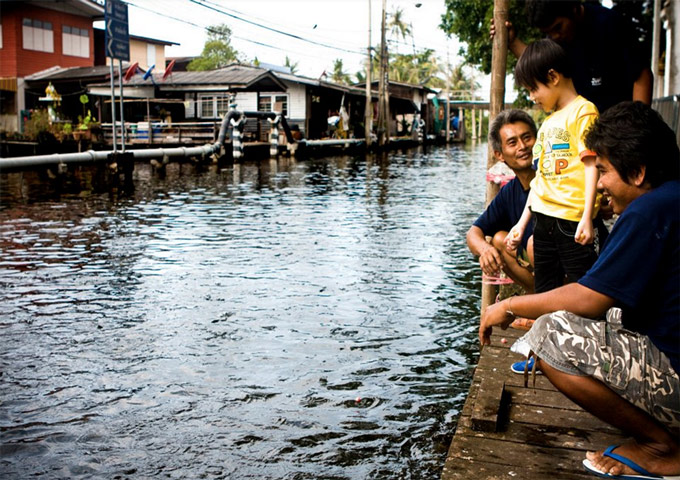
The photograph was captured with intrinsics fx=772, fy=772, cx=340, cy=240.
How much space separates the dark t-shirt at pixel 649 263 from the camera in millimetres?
2457

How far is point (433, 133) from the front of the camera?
61469 mm

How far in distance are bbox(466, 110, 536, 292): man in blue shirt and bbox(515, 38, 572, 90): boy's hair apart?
581mm

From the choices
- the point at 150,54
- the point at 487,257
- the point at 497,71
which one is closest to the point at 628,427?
the point at 487,257

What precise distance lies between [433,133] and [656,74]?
45.5 m

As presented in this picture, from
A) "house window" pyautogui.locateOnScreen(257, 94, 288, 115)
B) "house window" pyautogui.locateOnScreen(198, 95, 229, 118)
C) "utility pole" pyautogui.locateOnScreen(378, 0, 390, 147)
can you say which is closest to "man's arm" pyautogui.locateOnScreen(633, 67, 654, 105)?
"house window" pyautogui.locateOnScreen(198, 95, 229, 118)

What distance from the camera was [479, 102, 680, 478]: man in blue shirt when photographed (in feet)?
8.14

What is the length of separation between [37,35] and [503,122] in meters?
33.4

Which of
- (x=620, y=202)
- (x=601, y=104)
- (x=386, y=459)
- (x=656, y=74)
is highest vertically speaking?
(x=656, y=74)

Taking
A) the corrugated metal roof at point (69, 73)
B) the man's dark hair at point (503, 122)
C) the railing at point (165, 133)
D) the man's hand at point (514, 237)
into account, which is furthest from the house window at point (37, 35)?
the man's hand at point (514, 237)

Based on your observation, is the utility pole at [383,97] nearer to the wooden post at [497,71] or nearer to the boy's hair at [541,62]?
the wooden post at [497,71]

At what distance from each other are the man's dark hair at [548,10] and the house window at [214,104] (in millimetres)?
32034

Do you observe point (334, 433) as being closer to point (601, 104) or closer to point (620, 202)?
point (620, 202)

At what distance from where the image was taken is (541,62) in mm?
3789

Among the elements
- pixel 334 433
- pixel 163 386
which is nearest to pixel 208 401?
pixel 163 386
